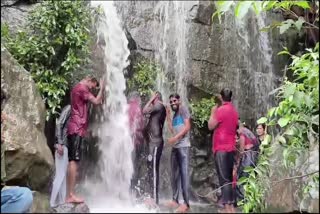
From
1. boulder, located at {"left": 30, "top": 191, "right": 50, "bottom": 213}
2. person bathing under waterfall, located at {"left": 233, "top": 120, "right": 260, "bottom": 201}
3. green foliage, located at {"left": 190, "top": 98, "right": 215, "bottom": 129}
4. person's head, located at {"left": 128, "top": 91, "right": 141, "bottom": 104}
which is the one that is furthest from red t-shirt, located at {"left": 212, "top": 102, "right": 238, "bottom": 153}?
green foliage, located at {"left": 190, "top": 98, "right": 215, "bottom": 129}

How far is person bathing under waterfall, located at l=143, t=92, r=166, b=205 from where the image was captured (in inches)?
298

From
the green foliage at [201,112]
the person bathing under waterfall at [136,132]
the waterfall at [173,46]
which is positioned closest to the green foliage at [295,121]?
the person bathing under waterfall at [136,132]

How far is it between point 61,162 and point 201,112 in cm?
400

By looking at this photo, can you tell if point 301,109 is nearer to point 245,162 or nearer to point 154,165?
point 154,165

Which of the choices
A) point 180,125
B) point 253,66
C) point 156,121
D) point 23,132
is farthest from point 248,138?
point 23,132

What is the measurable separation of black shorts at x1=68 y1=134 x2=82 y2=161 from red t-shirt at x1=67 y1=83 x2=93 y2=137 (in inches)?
2.6

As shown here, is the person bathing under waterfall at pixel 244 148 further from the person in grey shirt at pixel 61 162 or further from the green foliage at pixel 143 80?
the person in grey shirt at pixel 61 162

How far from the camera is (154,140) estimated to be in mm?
7598

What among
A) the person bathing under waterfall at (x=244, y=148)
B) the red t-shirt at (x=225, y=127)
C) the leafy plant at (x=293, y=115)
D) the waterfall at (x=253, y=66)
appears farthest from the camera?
the waterfall at (x=253, y=66)

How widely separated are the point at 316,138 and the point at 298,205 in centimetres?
94

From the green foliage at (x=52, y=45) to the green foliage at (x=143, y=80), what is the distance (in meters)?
1.57

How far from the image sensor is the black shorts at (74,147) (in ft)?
22.9

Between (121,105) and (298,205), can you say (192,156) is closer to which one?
(121,105)

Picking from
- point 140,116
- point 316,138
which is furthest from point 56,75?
point 316,138
